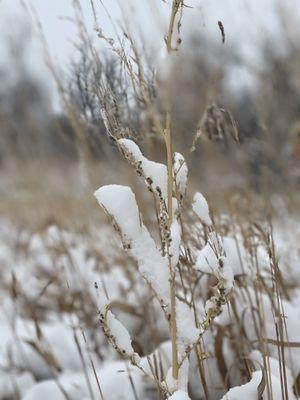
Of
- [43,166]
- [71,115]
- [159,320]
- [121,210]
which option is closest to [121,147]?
[121,210]

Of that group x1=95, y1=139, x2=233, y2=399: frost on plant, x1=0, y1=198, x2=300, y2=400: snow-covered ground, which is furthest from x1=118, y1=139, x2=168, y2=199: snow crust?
x1=0, y1=198, x2=300, y2=400: snow-covered ground

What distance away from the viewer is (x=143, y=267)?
64cm

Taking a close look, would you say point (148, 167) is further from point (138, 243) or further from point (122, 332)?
point (122, 332)

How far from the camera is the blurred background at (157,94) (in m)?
0.84

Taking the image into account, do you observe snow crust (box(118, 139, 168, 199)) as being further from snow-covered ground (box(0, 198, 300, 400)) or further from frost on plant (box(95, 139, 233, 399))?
snow-covered ground (box(0, 198, 300, 400))

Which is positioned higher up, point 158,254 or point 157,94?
point 157,94

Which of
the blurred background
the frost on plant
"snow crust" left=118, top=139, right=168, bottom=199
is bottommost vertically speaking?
the frost on plant

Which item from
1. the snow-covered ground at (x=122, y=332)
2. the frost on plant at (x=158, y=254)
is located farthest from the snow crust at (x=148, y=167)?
the snow-covered ground at (x=122, y=332)

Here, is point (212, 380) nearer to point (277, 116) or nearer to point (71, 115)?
point (71, 115)

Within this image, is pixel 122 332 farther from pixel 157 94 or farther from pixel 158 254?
pixel 157 94

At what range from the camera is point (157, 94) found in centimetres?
95

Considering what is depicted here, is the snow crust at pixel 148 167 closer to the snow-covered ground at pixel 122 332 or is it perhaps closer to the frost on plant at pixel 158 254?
the frost on plant at pixel 158 254

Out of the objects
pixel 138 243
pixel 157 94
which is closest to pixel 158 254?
pixel 138 243

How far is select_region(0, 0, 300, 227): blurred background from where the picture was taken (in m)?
0.84
